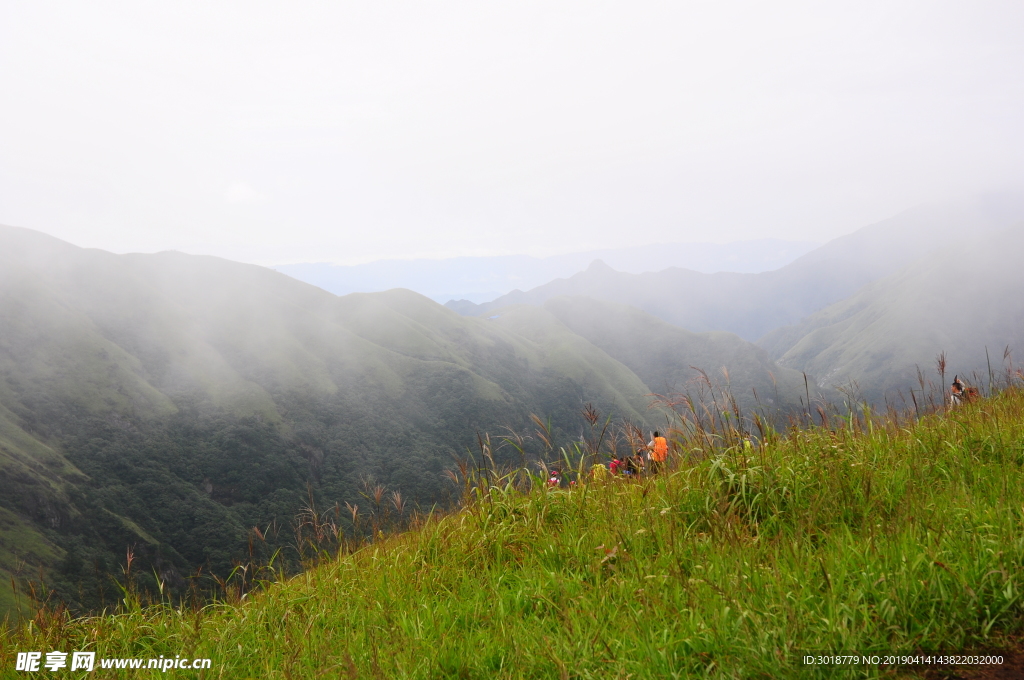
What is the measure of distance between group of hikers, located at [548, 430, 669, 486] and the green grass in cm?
24

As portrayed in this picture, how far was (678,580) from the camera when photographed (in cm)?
337

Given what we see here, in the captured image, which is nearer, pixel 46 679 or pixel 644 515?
pixel 46 679

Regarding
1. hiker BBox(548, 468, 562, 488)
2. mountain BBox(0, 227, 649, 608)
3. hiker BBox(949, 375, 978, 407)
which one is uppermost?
hiker BBox(949, 375, 978, 407)

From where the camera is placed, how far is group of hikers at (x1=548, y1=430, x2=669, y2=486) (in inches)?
218

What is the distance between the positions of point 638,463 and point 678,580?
211cm

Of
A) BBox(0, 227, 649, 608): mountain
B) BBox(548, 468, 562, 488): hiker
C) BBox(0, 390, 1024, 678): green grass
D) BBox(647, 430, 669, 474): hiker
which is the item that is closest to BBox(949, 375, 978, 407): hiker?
BBox(0, 390, 1024, 678): green grass

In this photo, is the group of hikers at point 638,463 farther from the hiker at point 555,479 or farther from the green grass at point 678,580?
the green grass at point 678,580

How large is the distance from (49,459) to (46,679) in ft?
621

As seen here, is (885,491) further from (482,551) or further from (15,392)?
(15,392)

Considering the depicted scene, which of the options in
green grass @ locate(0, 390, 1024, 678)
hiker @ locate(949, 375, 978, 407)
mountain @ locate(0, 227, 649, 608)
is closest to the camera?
green grass @ locate(0, 390, 1024, 678)

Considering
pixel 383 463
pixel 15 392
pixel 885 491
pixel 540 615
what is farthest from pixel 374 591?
pixel 15 392

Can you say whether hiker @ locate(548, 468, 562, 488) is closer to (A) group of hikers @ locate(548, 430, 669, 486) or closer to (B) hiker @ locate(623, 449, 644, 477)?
(A) group of hikers @ locate(548, 430, 669, 486)

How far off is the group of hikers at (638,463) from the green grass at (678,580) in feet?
0.78

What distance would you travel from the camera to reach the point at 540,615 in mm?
3639
